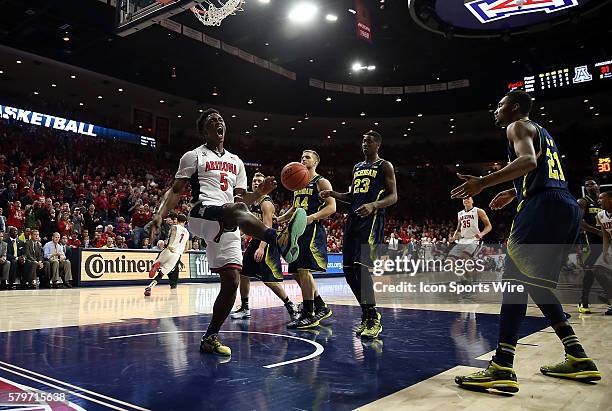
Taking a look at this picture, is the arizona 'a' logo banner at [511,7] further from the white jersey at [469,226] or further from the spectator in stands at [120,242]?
the spectator in stands at [120,242]

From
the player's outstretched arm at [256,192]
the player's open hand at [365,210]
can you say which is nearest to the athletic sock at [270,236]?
the player's outstretched arm at [256,192]

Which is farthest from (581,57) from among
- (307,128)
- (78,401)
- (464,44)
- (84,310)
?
(78,401)

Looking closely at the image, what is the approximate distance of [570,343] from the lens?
122 inches

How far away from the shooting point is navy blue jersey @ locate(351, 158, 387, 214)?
5.01 m

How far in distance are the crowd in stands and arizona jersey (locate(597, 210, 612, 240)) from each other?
24.1 ft

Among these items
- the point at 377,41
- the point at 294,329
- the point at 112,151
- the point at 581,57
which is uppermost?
the point at 377,41

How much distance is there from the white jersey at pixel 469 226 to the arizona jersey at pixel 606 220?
2827 mm

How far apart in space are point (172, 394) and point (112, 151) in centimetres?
2134

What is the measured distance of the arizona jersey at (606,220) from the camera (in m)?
6.86

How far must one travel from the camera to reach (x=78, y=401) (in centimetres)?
245

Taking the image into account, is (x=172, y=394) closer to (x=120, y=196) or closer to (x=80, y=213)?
(x=80, y=213)
